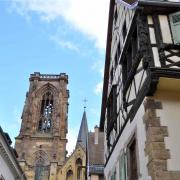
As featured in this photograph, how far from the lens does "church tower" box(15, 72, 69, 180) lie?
4459 cm

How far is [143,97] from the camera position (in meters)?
8.55

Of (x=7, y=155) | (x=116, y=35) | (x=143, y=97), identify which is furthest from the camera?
(x=7, y=155)

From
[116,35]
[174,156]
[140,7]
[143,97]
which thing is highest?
[116,35]

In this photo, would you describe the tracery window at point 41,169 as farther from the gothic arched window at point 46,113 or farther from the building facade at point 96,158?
the building facade at point 96,158

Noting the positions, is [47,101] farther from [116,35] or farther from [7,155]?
[116,35]

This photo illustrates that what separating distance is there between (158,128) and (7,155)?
11.9 meters

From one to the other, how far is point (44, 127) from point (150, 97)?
43.8 metres

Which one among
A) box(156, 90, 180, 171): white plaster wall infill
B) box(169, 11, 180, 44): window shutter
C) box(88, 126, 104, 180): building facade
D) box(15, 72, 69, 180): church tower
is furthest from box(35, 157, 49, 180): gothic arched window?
box(156, 90, 180, 171): white plaster wall infill

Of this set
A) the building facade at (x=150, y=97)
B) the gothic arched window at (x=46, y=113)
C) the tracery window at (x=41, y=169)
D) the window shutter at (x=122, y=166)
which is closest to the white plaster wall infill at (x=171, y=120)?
the building facade at (x=150, y=97)

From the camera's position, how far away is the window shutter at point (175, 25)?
29.6 feet

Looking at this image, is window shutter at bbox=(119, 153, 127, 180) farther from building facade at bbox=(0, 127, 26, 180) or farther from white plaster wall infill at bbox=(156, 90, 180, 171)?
building facade at bbox=(0, 127, 26, 180)

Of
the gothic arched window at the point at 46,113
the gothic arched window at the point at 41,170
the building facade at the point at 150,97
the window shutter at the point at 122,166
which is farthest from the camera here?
the gothic arched window at the point at 46,113

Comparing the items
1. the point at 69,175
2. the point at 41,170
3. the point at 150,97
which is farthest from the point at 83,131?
the point at 150,97

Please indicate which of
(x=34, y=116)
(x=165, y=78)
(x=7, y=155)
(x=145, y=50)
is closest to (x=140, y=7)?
(x=145, y=50)
